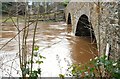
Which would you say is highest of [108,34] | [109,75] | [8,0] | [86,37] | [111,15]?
[8,0]

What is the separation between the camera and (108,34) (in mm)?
3773

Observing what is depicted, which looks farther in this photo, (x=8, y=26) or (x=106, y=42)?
(x=8, y=26)

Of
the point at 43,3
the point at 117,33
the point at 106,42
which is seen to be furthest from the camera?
the point at 106,42

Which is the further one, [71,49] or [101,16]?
[71,49]

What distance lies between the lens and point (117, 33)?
337cm

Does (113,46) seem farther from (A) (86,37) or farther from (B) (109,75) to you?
(A) (86,37)

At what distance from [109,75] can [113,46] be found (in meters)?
0.98

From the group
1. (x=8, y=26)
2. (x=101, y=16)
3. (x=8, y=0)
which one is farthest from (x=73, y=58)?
(x=8, y=26)

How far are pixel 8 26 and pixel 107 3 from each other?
8.60m

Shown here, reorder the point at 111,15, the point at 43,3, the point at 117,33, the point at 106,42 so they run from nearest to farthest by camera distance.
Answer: the point at 43,3, the point at 117,33, the point at 111,15, the point at 106,42

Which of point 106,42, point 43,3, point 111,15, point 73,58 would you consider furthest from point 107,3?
point 73,58

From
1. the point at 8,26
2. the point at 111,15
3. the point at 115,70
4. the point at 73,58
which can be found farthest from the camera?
the point at 8,26

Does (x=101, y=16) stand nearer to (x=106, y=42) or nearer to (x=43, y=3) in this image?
(x=106, y=42)

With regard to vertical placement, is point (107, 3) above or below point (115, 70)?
above
